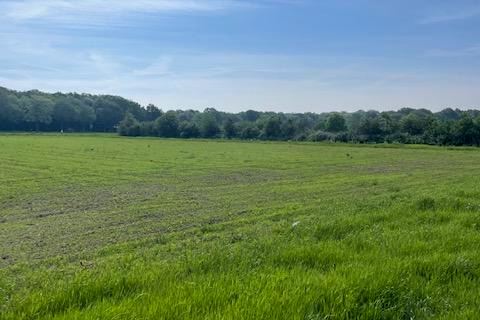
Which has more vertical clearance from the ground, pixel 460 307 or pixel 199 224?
pixel 460 307

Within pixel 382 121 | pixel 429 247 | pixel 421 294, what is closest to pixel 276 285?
pixel 421 294

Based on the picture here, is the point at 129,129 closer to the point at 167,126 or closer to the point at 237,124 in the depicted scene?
the point at 167,126

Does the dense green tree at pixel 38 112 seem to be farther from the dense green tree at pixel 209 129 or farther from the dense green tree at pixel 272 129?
the dense green tree at pixel 272 129

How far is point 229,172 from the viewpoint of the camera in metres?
34.1

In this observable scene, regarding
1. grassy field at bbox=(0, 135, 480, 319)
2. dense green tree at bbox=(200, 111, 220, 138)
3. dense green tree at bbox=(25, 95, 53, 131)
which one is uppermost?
dense green tree at bbox=(25, 95, 53, 131)

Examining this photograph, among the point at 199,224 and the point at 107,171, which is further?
the point at 107,171

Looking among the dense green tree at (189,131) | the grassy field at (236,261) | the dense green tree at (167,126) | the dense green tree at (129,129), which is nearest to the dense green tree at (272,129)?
the dense green tree at (189,131)

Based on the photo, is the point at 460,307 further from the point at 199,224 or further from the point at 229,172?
the point at 229,172

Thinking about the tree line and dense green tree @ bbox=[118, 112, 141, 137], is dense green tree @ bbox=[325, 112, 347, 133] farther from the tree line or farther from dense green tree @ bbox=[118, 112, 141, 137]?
dense green tree @ bbox=[118, 112, 141, 137]

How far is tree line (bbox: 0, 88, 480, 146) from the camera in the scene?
332 feet

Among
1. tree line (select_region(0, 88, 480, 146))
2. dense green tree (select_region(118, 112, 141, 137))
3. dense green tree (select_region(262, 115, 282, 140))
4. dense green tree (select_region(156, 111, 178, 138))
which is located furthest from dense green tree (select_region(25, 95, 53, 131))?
dense green tree (select_region(262, 115, 282, 140))

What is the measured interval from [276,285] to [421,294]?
5.32 feet

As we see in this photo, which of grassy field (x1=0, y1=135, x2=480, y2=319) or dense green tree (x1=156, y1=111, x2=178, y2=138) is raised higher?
dense green tree (x1=156, y1=111, x2=178, y2=138)

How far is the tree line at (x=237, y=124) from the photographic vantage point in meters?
101
